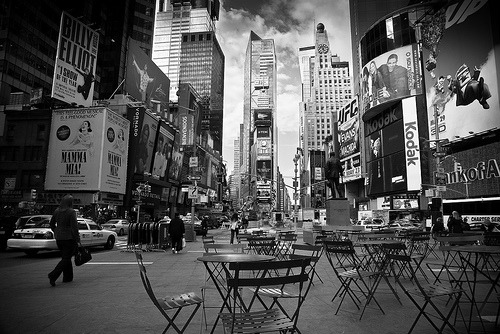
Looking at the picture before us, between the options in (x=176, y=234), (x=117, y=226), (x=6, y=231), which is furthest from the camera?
(x=117, y=226)

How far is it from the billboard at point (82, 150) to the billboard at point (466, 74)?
143ft

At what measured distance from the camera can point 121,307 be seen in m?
5.50

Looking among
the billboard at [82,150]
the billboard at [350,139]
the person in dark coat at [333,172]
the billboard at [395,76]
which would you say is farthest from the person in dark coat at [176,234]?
the billboard at [350,139]

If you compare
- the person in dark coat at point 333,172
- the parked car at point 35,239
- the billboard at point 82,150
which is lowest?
the parked car at point 35,239

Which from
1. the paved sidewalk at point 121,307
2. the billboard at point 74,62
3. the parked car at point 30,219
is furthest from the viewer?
the billboard at point 74,62

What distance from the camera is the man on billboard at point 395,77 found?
5250 centimetres

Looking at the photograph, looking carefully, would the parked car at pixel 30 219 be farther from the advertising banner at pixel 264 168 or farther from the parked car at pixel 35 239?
the advertising banner at pixel 264 168

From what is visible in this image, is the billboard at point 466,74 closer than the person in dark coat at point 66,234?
No

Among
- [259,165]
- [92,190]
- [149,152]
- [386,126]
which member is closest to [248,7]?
[92,190]

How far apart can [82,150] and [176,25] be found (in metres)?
129

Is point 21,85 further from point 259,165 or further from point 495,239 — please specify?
point 259,165

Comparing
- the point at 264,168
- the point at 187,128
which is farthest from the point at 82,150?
the point at 264,168

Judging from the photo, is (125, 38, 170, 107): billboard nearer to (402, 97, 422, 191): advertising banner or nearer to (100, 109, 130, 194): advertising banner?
(100, 109, 130, 194): advertising banner

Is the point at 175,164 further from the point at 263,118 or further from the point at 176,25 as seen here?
the point at 263,118
